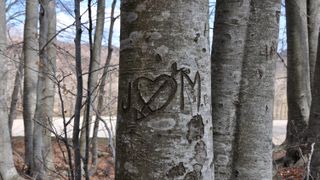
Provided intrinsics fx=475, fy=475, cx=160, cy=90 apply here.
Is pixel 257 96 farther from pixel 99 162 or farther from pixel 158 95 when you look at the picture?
pixel 99 162

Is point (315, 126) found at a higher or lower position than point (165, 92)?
lower

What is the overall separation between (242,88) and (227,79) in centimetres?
11

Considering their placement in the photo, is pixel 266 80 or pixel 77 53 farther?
pixel 266 80

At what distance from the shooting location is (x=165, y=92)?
1849 mm

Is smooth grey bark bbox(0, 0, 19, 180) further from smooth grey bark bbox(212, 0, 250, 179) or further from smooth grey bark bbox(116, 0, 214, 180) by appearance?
smooth grey bark bbox(116, 0, 214, 180)

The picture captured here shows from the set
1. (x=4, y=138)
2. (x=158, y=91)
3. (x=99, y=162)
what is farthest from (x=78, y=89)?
(x=99, y=162)

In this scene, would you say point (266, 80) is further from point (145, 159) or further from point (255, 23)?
point (145, 159)

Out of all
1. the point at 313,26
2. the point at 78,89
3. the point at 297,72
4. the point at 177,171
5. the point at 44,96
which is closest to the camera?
the point at 177,171

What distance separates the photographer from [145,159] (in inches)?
72.7

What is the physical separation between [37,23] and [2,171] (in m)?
4.24

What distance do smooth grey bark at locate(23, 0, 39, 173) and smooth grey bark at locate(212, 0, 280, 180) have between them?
757cm

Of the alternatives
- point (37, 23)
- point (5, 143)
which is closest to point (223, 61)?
point (5, 143)

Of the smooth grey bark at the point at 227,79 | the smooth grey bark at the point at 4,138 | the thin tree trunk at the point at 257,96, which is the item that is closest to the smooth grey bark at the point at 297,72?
the smooth grey bark at the point at 4,138

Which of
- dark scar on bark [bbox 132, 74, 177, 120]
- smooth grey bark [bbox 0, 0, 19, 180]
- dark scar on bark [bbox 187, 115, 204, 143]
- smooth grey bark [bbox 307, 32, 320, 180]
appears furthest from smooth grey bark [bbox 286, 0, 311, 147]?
dark scar on bark [bbox 132, 74, 177, 120]
